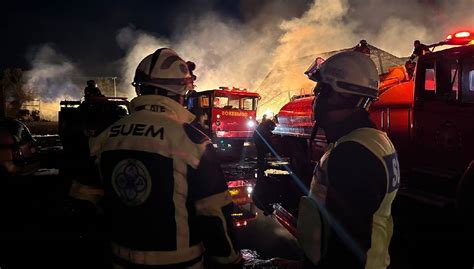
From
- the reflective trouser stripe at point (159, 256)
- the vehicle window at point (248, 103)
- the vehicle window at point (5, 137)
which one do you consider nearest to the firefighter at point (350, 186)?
the reflective trouser stripe at point (159, 256)

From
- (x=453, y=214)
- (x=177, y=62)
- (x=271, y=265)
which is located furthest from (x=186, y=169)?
(x=453, y=214)

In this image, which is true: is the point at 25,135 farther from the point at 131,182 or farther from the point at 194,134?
the point at 194,134

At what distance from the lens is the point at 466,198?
3.80 metres

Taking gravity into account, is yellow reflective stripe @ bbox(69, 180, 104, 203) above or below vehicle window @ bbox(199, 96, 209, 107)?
below

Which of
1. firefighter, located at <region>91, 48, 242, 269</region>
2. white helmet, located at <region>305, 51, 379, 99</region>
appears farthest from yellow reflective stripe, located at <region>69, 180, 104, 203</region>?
white helmet, located at <region>305, 51, 379, 99</region>

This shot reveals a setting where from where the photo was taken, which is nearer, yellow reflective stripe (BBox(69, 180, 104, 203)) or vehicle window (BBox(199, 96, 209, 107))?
yellow reflective stripe (BBox(69, 180, 104, 203))

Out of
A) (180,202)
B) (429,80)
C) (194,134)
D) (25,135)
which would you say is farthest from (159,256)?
(25,135)

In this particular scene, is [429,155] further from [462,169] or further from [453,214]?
[453,214]

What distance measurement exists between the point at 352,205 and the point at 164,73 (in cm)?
121

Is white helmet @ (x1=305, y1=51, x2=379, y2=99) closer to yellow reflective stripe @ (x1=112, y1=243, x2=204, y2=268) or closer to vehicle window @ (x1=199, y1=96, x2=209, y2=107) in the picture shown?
yellow reflective stripe @ (x1=112, y1=243, x2=204, y2=268)

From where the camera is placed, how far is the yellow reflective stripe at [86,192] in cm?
205

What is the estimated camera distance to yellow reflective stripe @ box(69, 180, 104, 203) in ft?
6.72

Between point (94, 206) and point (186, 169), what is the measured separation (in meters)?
0.81

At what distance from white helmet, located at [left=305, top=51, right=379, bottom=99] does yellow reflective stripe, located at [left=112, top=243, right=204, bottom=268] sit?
1153 mm
